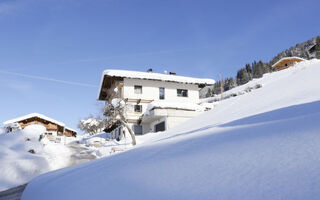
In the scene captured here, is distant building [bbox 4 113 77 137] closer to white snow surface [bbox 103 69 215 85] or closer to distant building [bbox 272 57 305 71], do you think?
white snow surface [bbox 103 69 215 85]

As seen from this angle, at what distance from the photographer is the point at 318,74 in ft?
32.4

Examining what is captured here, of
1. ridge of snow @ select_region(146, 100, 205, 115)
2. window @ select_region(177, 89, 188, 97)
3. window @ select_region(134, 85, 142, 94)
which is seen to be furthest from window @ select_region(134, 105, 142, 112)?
window @ select_region(177, 89, 188, 97)

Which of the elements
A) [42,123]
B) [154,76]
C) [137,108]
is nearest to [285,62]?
[154,76]

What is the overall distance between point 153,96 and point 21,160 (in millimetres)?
17094

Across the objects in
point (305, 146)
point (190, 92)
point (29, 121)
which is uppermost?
point (190, 92)

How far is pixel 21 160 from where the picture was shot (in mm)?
12805

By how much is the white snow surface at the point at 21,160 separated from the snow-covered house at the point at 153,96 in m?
9.59

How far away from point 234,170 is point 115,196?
49.6 inches

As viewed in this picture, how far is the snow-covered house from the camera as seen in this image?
2369 cm

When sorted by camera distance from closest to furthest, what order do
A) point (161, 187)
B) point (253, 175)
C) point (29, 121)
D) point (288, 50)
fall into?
point (253, 175) < point (161, 187) < point (29, 121) < point (288, 50)

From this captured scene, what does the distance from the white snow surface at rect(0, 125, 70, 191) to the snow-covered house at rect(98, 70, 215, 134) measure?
9.59 metres

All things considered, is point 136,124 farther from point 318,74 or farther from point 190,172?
point 190,172

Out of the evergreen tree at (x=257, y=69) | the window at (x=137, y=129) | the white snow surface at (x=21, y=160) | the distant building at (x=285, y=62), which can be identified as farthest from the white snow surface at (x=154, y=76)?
the evergreen tree at (x=257, y=69)

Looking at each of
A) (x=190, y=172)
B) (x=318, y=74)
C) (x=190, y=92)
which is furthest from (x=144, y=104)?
(x=190, y=172)
